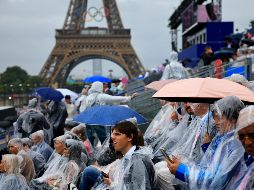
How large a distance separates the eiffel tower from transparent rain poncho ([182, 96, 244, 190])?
5236 centimetres

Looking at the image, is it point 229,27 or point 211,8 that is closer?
point 229,27

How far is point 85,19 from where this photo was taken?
67688mm

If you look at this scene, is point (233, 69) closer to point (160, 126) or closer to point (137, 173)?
point (160, 126)

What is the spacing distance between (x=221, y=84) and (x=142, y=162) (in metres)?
1.40

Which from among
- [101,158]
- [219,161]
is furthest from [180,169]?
[101,158]

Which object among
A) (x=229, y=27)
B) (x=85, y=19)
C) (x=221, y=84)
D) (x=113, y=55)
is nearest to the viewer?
(x=221, y=84)

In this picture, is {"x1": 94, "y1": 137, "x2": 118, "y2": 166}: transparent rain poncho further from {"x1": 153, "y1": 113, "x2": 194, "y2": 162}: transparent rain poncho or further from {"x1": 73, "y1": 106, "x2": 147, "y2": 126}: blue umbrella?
{"x1": 73, "y1": 106, "x2": 147, "y2": 126}: blue umbrella

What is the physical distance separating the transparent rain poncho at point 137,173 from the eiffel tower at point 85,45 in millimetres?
51894

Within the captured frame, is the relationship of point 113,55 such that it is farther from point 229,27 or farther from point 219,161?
point 219,161

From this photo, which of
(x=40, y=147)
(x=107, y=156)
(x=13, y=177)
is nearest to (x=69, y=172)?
(x=107, y=156)

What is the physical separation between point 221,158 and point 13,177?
2.44m

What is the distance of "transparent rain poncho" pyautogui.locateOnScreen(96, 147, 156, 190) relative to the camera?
4.07 meters

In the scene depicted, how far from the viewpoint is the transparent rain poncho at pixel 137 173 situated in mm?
4070

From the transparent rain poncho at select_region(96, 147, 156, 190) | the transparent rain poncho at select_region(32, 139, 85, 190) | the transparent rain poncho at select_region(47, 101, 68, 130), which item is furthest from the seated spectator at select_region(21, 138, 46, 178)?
the transparent rain poncho at select_region(47, 101, 68, 130)
